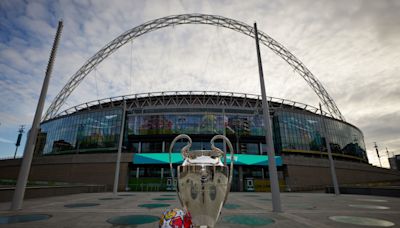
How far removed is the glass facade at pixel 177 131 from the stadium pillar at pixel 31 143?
26853mm

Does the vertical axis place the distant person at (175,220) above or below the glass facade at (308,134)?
below

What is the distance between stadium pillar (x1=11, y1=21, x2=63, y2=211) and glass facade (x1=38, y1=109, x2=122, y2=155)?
1063 inches

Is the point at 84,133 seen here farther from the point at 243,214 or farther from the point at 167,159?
the point at 243,214

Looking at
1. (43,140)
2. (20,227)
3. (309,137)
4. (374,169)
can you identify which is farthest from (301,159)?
(43,140)

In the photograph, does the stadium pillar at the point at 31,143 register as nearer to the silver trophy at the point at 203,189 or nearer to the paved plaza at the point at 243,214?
the paved plaza at the point at 243,214

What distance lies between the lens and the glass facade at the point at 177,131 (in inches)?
1431

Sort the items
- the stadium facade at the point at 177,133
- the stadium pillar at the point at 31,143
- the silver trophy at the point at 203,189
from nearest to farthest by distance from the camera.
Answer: the silver trophy at the point at 203,189 < the stadium pillar at the point at 31,143 < the stadium facade at the point at 177,133

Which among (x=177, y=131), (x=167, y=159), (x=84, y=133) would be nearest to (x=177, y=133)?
(x=177, y=131)

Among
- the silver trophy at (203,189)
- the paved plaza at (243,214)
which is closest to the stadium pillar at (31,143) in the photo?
the paved plaza at (243,214)

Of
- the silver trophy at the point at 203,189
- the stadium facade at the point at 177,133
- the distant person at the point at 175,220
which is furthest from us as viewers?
the stadium facade at the point at 177,133

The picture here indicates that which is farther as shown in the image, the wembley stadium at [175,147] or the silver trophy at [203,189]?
the wembley stadium at [175,147]

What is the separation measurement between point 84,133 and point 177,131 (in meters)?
19.4

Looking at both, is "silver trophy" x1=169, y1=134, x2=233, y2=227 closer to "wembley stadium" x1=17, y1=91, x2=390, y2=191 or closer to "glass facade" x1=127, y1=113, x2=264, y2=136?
"wembley stadium" x1=17, y1=91, x2=390, y2=191

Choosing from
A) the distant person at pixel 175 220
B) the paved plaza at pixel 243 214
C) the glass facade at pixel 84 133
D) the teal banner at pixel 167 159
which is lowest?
the paved plaza at pixel 243 214
